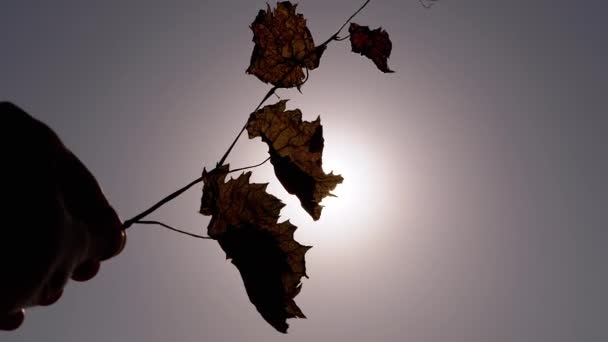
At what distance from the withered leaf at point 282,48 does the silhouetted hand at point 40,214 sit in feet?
2.59

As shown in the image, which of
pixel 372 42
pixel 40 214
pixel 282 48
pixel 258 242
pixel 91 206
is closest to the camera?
pixel 40 214

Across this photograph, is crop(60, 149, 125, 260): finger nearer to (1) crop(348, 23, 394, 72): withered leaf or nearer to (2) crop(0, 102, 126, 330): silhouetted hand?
(2) crop(0, 102, 126, 330): silhouetted hand

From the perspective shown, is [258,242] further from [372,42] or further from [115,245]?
[372,42]

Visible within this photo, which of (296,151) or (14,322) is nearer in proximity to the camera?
(14,322)

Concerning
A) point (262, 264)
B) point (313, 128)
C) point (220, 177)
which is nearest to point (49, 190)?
point (220, 177)

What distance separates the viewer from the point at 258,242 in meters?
1.43

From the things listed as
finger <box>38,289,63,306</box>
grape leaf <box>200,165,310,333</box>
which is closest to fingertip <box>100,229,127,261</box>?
finger <box>38,289,63,306</box>

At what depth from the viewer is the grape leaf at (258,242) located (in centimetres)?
140

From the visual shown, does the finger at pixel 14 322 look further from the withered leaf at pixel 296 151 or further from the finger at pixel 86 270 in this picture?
the withered leaf at pixel 296 151

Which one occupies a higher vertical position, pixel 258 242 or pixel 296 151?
pixel 296 151

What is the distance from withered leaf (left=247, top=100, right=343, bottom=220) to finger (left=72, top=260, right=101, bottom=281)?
585 millimetres

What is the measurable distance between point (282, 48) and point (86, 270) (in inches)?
37.5

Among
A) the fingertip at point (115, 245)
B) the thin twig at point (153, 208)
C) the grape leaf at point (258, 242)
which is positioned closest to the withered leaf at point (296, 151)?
the grape leaf at point (258, 242)

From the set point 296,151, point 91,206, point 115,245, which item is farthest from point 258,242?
point 91,206
